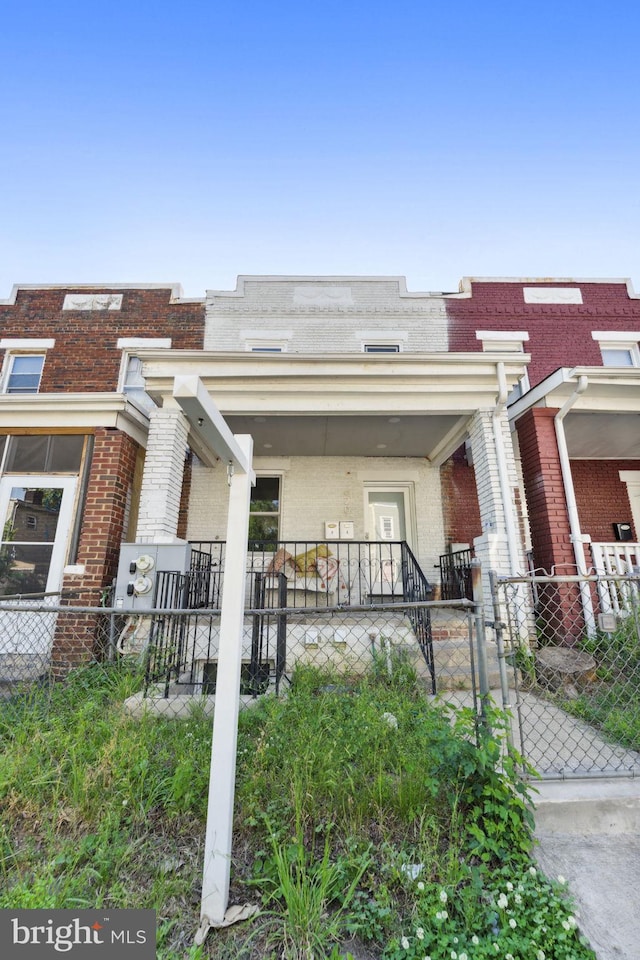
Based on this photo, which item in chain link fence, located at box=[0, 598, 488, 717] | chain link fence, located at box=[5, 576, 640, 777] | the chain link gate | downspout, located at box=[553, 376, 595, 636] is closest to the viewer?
the chain link gate

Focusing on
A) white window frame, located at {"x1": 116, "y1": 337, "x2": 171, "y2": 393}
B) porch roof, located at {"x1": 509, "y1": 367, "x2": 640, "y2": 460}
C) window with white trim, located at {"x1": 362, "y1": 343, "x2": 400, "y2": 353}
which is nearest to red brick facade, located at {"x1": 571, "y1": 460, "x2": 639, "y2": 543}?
porch roof, located at {"x1": 509, "y1": 367, "x2": 640, "y2": 460}

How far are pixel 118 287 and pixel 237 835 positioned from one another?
9.80 meters

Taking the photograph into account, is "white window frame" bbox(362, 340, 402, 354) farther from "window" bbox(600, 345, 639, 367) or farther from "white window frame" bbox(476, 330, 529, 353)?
"window" bbox(600, 345, 639, 367)

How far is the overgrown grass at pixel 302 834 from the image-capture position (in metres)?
1.60

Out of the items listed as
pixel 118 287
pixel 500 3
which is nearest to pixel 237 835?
pixel 118 287

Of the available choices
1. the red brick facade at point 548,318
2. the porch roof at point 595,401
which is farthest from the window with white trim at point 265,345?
the porch roof at point 595,401

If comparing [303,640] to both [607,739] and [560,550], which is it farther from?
[560,550]

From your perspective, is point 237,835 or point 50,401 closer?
point 237,835

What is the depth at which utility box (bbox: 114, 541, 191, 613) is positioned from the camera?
4.79 metres

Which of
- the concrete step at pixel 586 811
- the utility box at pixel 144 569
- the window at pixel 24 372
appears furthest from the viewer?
the window at pixel 24 372

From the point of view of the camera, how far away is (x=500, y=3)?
6.46m

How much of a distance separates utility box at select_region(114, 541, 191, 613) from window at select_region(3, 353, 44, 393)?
553cm

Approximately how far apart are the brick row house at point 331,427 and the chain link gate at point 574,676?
725 mm

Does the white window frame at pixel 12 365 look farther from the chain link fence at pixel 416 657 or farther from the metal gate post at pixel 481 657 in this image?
the metal gate post at pixel 481 657
